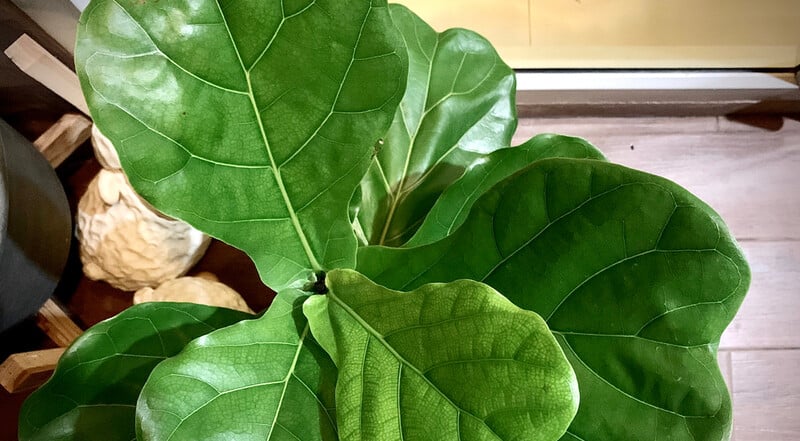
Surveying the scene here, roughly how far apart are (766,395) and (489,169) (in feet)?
2.93

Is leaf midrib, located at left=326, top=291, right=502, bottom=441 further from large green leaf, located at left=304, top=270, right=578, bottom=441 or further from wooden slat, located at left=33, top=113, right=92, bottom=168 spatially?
wooden slat, located at left=33, top=113, right=92, bottom=168

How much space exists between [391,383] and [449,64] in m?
0.40

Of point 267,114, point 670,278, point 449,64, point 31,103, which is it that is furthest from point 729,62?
point 31,103

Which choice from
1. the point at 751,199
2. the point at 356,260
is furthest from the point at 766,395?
the point at 356,260

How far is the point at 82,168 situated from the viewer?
1.11 metres

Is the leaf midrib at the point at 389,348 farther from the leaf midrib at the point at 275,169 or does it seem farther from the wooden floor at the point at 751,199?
the wooden floor at the point at 751,199

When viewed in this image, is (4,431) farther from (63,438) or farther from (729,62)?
(729,62)

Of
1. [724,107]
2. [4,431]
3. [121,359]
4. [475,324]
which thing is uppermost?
[475,324]

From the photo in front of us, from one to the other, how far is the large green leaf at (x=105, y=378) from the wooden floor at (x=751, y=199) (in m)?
0.82

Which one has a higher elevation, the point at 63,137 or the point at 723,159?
the point at 63,137

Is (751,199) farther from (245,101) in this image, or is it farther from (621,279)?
(245,101)

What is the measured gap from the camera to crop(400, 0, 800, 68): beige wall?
1248mm

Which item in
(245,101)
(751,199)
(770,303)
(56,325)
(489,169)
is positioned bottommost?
(770,303)

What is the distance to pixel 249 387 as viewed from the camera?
53 cm
